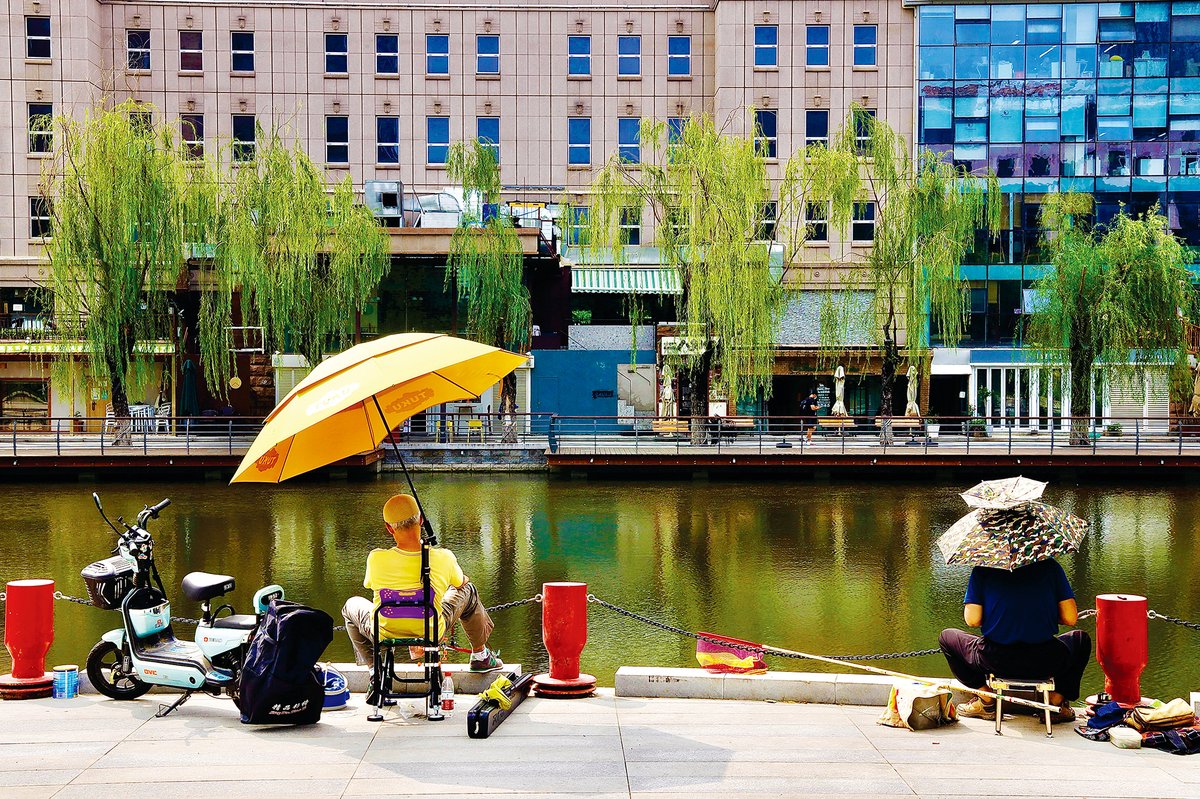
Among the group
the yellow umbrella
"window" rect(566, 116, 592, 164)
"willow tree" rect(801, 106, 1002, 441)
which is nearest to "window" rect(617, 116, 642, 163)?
"window" rect(566, 116, 592, 164)

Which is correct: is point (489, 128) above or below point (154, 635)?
above

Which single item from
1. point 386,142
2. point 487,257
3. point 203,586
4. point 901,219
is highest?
point 386,142

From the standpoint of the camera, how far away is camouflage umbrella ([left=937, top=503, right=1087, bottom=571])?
7.52m

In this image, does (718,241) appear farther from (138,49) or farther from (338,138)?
(138,49)

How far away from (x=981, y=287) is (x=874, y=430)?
12.4 m

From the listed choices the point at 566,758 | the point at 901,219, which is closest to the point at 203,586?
the point at 566,758

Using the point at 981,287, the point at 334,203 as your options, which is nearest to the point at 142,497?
the point at 334,203

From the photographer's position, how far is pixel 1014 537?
25.0ft

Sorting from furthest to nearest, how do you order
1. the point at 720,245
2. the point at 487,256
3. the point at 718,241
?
the point at 487,256 → the point at 718,241 → the point at 720,245

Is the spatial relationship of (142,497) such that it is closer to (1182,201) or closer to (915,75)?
(915,75)

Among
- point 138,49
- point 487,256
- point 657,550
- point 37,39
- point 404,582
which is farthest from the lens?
point 138,49

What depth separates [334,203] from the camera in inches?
1430

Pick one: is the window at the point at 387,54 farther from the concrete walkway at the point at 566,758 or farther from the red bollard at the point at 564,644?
the concrete walkway at the point at 566,758

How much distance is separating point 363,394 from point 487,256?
31381 mm
